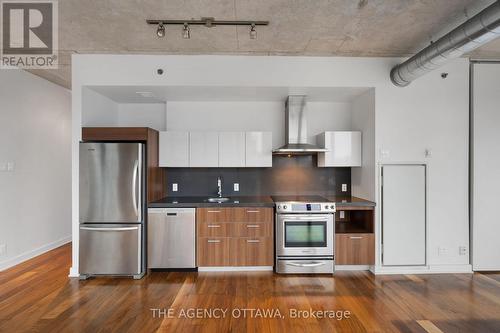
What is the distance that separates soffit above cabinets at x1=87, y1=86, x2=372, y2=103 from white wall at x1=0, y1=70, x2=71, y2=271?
1263 mm

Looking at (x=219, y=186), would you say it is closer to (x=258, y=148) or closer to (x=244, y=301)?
(x=258, y=148)

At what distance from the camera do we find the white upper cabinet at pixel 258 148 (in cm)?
399

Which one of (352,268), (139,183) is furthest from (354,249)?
(139,183)

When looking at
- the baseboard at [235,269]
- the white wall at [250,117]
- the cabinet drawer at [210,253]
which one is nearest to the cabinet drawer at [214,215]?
the cabinet drawer at [210,253]

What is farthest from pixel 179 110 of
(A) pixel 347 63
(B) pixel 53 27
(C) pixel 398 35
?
(C) pixel 398 35

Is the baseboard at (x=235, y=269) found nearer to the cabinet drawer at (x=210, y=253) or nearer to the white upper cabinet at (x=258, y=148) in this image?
the cabinet drawer at (x=210, y=253)

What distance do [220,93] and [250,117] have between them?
0.68m

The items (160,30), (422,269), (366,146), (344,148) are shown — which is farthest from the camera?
(344,148)

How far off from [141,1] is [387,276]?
4129mm

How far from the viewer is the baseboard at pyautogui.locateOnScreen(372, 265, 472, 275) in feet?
11.7

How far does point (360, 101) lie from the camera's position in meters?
4.04

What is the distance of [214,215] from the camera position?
11.9 feet

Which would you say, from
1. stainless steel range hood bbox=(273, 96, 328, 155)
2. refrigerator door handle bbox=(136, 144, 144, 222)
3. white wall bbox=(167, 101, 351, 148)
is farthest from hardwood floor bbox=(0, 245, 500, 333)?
white wall bbox=(167, 101, 351, 148)

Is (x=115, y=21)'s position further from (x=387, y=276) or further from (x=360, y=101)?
(x=387, y=276)
